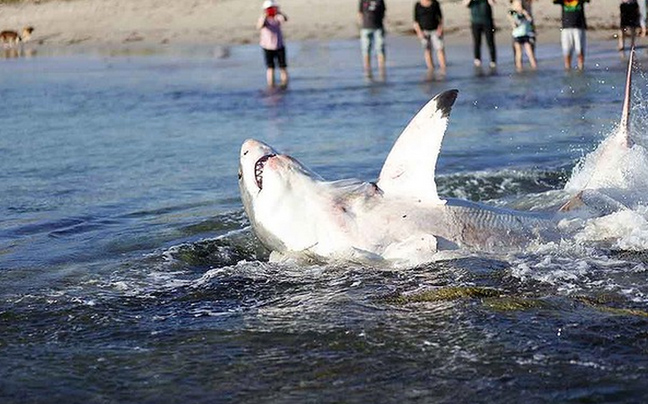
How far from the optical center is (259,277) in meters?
7.07

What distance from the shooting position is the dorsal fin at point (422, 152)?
719 cm

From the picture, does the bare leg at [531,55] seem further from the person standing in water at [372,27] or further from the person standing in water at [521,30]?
the person standing in water at [372,27]

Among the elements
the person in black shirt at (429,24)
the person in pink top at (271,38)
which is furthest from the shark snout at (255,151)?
the person in black shirt at (429,24)

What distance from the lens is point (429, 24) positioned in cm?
2586

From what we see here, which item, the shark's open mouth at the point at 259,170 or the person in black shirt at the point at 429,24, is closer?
the shark's open mouth at the point at 259,170

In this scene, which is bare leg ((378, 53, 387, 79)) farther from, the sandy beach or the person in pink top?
the sandy beach

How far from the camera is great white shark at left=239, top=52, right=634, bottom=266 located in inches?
279

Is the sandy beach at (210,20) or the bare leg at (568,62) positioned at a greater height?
the sandy beach at (210,20)

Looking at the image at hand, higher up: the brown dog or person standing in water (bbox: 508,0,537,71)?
the brown dog

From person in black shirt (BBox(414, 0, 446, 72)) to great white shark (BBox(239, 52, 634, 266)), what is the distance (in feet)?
60.6

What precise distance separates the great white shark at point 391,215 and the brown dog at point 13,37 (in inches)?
1555

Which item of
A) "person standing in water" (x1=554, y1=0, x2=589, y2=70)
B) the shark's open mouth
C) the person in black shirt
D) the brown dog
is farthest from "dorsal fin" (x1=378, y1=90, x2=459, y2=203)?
the brown dog

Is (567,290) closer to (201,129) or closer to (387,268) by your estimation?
(387,268)

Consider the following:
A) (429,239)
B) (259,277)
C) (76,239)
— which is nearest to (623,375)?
(429,239)
